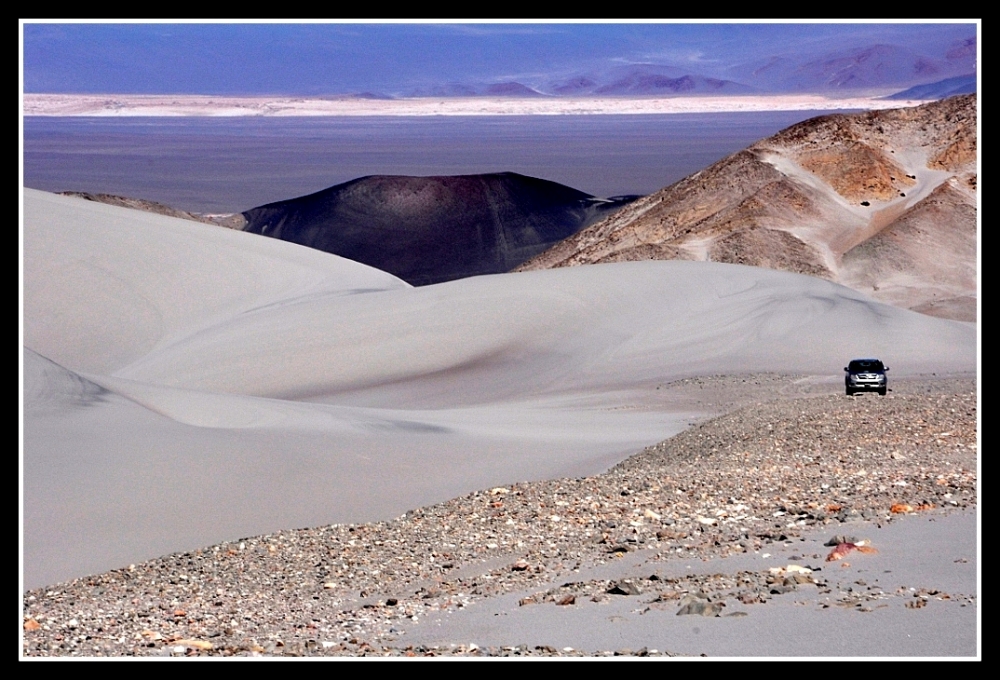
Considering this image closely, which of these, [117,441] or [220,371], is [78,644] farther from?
[220,371]

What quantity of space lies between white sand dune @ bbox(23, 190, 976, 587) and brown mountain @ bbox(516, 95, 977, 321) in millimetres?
21759

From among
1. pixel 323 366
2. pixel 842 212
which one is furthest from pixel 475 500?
pixel 842 212

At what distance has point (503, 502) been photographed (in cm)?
1028

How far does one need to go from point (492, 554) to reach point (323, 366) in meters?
Answer: 18.1

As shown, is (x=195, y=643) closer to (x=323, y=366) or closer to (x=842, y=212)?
(x=323, y=366)

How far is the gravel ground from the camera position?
653 cm

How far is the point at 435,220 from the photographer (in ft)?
333

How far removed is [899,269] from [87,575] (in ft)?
165

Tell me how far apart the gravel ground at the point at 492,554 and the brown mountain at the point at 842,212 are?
129 ft

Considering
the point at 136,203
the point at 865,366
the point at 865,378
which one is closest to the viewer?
the point at 865,378

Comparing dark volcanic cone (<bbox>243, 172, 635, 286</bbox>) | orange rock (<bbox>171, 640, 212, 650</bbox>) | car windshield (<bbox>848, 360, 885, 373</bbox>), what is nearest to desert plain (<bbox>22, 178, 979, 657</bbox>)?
orange rock (<bbox>171, 640, 212, 650</bbox>)

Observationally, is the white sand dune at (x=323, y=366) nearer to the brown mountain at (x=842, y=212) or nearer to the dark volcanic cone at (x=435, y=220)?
the brown mountain at (x=842, y=212)

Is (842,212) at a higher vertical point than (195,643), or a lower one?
higher

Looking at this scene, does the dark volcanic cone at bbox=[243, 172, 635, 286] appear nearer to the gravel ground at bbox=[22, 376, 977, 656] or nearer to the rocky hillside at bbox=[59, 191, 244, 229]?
the rocky hillside at bbox=[59, 191, 244, 229]
